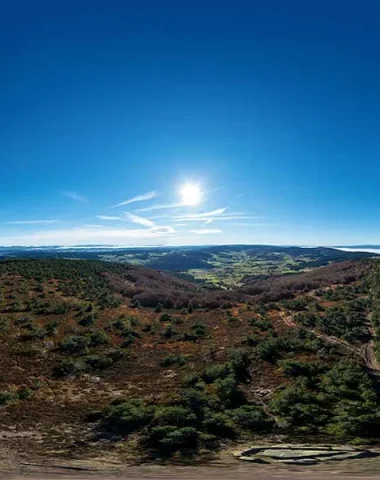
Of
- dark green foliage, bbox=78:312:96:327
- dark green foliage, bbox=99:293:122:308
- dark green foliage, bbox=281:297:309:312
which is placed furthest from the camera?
dark green foliage, bbox=99:293:122:308

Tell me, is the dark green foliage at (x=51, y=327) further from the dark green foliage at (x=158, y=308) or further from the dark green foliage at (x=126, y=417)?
the dark green foliage at (x=126, y=417)

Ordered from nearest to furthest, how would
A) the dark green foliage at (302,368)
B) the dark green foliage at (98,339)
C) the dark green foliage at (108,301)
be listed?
the dark green foliage at (302,368), the dark green foliage at (98,339), the dark green foliage at (108,301)

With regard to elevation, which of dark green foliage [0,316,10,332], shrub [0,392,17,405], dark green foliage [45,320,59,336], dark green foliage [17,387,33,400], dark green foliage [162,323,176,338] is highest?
dark green foliage [0,316,10,332]

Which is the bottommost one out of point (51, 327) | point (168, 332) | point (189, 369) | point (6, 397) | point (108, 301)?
point (189, 369)

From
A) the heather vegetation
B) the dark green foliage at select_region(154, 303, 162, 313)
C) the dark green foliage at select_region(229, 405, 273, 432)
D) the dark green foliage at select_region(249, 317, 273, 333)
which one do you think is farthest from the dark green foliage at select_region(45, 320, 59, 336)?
the dark green foliage at select_region(229, 405, 273, 432)

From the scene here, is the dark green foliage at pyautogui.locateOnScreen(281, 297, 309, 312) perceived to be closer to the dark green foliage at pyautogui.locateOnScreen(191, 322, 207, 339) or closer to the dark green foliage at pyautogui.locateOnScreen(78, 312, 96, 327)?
the dark green foliage at pyautogui.locateOnScreen(191, 322, 207, 339)

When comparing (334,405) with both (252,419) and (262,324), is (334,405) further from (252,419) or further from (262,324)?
(262,324)

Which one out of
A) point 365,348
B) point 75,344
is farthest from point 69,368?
point 365,348

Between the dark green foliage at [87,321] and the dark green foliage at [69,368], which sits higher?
the dark green foliage at [87,321]

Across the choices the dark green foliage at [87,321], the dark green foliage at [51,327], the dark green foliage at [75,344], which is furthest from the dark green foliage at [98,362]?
the dark green foliage at [87,321]

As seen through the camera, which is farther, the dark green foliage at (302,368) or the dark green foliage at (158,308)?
the dark green foliage at (158,308)

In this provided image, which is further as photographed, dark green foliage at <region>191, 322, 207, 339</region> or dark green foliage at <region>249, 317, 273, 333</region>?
dark green foliage at <region>249, 317, 273, 333</region>

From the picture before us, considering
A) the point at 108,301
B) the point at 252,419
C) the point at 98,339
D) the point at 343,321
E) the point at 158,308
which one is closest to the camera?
the point at 252,419

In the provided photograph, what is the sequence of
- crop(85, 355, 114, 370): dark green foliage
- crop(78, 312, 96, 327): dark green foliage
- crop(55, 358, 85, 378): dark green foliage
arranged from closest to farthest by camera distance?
crop(55, 358, 85, 378): dark green foliage < crop(85, 355, 114, 370): dark green foliage < crop(78, 312, 96, 327): dark green foliage
